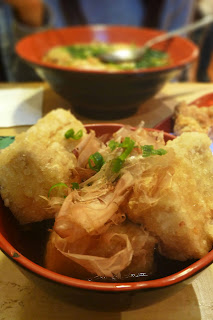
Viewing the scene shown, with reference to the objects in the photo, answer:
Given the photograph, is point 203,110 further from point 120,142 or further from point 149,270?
point 149,270

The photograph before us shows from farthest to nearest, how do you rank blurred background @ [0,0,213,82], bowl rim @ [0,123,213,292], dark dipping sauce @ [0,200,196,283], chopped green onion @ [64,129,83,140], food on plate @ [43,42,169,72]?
blurred background @ [0,0,213,82]
food on plate @ [43,42,169,72]
chopped green onion @ [64,129,83,140]
dark dipping sauce @ [0,200,196,283]
bowl rim @ [0,123,213,292]

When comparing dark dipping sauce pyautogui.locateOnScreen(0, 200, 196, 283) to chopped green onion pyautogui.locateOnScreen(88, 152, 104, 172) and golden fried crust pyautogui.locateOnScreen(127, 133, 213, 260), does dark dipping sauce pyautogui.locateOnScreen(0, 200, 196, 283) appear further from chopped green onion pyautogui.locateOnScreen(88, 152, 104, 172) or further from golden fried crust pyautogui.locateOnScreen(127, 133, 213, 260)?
chopped green onion pyautogui.locateOnScreen(88, 152, 104, 172)

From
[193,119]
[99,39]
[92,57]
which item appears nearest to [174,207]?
[193,119]

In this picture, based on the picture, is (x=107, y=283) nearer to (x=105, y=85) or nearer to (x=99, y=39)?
(x=105, y=85)

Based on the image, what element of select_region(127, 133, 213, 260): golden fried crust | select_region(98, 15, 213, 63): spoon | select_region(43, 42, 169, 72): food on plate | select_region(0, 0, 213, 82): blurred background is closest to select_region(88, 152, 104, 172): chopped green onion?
select_region(127, 133, 213, 260): golden fried crust

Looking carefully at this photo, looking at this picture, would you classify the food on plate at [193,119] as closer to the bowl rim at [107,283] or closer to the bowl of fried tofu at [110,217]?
the bowl of fried tofu at [110,217]

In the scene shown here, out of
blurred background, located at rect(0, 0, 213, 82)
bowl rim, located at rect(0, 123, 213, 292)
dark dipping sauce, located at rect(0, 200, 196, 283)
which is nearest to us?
bowl rim, located at rect(0, 123, 213, 292)
